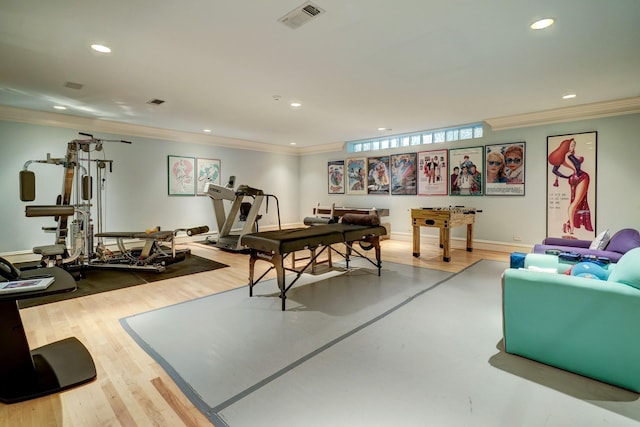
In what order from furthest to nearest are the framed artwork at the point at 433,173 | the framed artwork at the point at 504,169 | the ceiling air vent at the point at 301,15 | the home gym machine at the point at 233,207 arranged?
the framed artwork at the point at 433,173 < the home gym machine at the point at 233,207 < the framed artwork at the point at 504,169 < the ceiling air vent at the point at 301,15

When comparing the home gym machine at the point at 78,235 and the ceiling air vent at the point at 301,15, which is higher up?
the ceiling air vent at the point at 301,15

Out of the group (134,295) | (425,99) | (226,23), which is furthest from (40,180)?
(425,99)

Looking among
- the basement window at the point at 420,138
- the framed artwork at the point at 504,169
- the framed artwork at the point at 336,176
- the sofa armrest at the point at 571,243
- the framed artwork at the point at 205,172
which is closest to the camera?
the sofa armrest at the point at 571,243

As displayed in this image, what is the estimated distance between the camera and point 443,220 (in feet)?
16.8

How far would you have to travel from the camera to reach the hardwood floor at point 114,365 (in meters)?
1.59

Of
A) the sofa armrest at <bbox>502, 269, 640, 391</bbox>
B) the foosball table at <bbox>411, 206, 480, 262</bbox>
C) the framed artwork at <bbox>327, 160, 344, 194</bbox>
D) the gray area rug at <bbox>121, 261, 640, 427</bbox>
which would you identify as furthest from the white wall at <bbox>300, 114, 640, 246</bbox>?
the sofa armrest at <bbox>502, 269, 640, 391</bbox>

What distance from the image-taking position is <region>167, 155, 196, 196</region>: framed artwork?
6752 millimetres

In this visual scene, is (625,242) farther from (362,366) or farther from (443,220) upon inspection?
(362,366)

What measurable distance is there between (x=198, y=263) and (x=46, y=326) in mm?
2390

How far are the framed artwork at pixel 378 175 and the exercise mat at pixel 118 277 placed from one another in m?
4.38

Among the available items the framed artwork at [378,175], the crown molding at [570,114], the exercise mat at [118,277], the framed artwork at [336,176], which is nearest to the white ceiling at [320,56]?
the crown molding at [570,114]

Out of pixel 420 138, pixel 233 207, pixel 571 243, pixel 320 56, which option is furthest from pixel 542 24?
pixel 233 207

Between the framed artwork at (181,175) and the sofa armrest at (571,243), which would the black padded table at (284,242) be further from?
the framed artwork at (181,175)

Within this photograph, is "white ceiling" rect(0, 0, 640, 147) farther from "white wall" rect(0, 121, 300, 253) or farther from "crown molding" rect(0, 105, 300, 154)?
"white wall" rect(0, 121, 300, 253)
